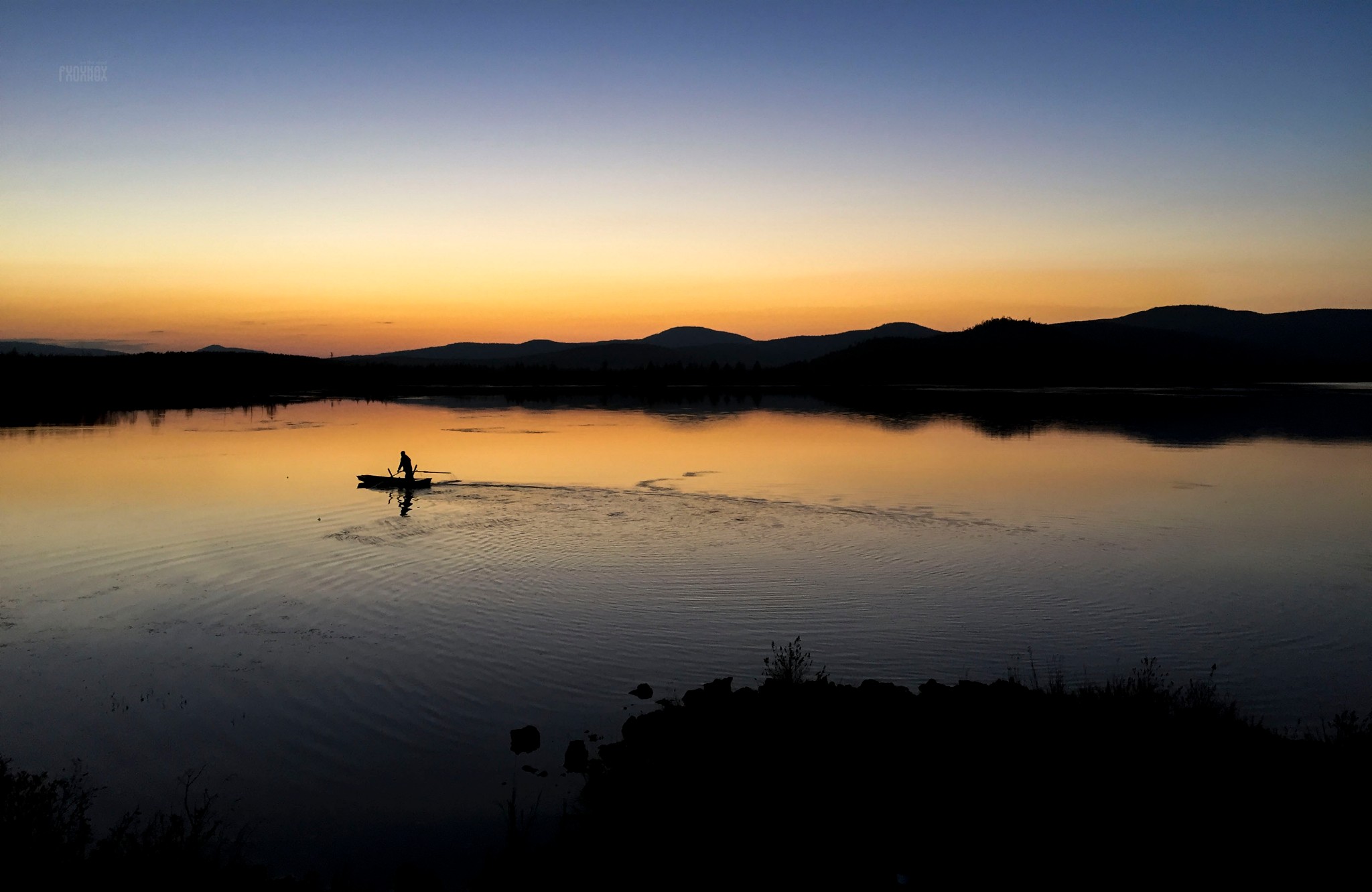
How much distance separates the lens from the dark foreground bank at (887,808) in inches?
197

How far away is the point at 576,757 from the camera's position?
7.14 meters

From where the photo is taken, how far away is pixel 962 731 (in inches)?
258

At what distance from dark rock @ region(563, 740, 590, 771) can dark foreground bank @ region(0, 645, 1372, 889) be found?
0.02 metres

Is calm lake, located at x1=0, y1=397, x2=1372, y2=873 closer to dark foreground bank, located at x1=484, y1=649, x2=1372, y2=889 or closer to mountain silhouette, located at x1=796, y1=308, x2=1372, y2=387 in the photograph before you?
dark foreground bank, located at x1=484, y1=649, x2=1372, y2=889

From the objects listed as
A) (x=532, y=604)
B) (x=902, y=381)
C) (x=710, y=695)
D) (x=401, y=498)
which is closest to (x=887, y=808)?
(x=710, y=695)

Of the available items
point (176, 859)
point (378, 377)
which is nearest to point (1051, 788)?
point (176, 859)

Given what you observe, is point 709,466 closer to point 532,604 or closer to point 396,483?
point 396,483

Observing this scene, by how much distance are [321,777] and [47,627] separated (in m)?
6.48

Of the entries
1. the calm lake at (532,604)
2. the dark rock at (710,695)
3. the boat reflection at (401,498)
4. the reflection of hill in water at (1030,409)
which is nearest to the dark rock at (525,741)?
the calm lake at (532,604)

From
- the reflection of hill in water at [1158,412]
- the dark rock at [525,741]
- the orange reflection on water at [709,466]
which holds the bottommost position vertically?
the dark rock at [525,741]

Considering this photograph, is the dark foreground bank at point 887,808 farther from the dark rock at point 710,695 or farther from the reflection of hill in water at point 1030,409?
the reflection of hill in water at point 1030,409

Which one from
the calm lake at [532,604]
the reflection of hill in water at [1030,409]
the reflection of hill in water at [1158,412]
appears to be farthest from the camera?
the reflection of hill in water at [1030,409]

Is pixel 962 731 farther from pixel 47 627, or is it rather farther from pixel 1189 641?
pixel 47 627

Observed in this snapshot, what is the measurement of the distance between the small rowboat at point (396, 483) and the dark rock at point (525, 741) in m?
16.1
